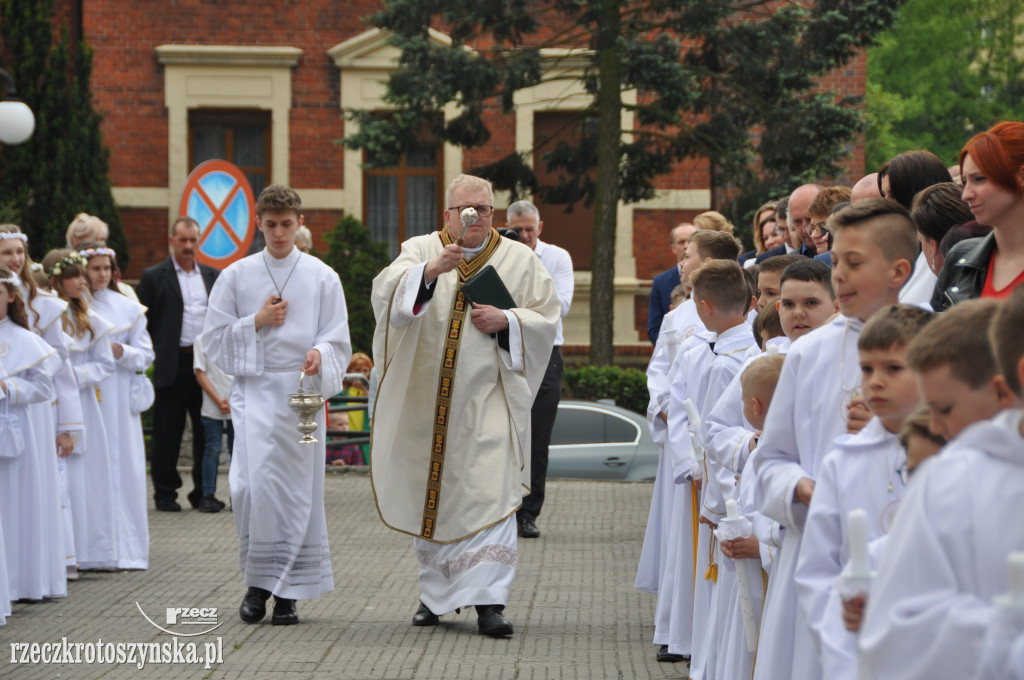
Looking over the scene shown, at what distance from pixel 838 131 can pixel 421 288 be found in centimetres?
1151

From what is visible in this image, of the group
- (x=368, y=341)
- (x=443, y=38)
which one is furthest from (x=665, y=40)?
(x=368, y=341)

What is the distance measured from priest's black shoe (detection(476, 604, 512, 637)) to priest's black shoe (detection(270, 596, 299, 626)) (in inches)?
42.4

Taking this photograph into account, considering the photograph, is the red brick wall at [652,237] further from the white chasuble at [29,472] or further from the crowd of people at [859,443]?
the white chasuble at [29,472]

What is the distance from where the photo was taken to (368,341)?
65.3 feet

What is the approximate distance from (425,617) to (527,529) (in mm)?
3122

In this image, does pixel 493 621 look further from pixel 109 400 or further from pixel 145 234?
pixel 145 234

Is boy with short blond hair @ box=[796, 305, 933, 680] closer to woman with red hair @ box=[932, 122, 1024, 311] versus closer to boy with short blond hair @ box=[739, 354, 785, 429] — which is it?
woman with red hair @ box=[932, 122, 1024, 311]

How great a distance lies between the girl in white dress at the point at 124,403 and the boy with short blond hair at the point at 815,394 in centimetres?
621

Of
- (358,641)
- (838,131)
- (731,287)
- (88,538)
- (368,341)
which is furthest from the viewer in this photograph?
(368,341)

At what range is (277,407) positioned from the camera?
7727 millimetres

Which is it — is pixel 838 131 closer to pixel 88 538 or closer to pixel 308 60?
pixel 308 60

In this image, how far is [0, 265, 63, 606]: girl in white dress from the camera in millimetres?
7758

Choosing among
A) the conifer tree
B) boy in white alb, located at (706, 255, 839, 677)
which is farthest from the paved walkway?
the conifer tree

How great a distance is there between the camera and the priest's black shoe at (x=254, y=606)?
297 inches
